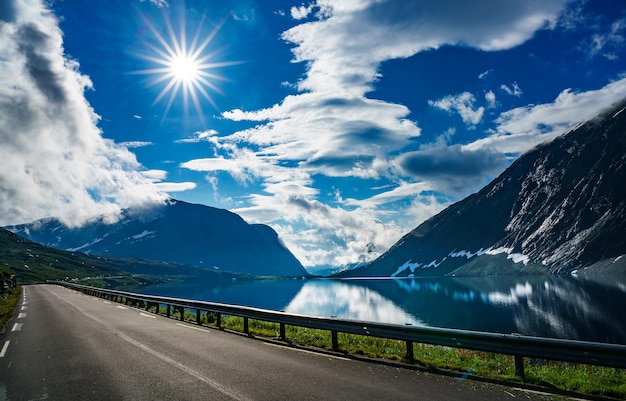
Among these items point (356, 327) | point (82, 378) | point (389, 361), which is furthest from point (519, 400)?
point (82, 378)

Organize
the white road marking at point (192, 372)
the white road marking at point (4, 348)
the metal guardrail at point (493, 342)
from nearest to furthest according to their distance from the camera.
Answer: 1. the white road marking at point (192, 372)
2. the metal guardrail at point (493, 342)
3. the white road marking at point (4, 348)

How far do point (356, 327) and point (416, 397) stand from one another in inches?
191

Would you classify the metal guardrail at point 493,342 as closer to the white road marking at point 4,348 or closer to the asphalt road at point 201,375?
the asphalt road at point 201,375

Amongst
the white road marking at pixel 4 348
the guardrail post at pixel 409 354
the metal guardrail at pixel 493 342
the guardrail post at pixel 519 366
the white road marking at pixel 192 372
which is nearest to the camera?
the white road marking at pixel 192 372

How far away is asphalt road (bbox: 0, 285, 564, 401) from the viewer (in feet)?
24.8

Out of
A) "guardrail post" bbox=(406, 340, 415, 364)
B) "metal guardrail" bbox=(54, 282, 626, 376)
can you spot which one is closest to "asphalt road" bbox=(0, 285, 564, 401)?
"guardrail post" bbox=(406, 340, 415, 364)

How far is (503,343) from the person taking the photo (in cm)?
899

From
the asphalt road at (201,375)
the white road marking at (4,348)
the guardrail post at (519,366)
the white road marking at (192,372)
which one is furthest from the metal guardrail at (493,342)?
the white road marking at (4,348)

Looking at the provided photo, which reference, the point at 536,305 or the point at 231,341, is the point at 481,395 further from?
the point at 536,305

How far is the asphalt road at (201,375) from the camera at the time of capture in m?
7.57

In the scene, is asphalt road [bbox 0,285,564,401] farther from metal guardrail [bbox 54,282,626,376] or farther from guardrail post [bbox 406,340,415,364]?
metal guardrail [bbox 54,282,626,376]

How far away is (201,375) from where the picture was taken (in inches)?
351

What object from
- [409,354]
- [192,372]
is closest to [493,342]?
[409,354]

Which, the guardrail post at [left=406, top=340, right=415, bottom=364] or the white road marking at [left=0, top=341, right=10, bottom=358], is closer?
the guardrail post at [left=406, top=340, right=415, bottom=364]
